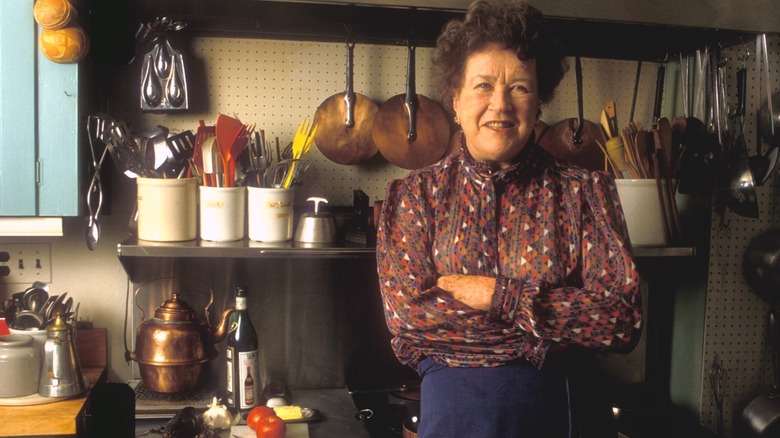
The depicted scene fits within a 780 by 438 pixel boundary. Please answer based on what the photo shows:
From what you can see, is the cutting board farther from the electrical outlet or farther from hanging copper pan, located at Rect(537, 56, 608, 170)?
hanging copper pan, located at Rect(537, 56, 608, 170)

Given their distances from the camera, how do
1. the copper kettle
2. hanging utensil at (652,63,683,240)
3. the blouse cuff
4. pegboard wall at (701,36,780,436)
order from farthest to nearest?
Answer: 1. pegboard wall at (701,36,780,436)
2. hanging utensil at (652,63,683,240)
3. the copper kettle
4. the blouse cuff

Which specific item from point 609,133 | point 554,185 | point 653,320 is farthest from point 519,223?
point 653,320

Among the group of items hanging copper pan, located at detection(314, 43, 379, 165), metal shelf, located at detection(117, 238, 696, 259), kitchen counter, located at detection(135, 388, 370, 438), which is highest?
hanging copper pan, located at detection(314, 43, 379, 165)

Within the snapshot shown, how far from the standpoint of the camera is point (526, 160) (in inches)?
52.8

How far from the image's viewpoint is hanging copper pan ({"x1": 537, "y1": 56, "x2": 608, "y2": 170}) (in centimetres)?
200

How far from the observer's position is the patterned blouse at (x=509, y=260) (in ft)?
3.99

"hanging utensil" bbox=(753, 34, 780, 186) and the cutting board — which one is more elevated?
"hanging utensil" bbox=(753, 34, 780, 186)

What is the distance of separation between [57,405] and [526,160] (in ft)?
3.88

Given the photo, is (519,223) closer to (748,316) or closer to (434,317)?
(434,317)

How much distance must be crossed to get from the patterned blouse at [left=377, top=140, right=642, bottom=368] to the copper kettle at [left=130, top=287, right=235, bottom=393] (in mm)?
606

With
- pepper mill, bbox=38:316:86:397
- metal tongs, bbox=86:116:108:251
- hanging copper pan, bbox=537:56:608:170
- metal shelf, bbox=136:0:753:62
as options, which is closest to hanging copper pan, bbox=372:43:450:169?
metal shelf, bbox=136:0:753:62

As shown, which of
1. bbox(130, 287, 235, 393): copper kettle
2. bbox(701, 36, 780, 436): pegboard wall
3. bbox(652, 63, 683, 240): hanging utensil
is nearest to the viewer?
bbox(130, 287, 235, 393): copper kettle

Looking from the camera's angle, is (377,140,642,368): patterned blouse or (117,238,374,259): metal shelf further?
(117,238,374,259): metal shelf

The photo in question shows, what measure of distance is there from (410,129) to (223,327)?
0.71m
